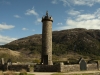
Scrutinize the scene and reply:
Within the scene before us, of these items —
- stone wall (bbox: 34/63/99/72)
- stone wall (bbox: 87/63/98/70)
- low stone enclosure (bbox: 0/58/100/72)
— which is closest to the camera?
stone wall (bbox: 34/63/99/72)

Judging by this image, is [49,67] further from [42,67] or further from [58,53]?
[58,53]

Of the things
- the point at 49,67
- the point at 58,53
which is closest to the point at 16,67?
the point at 49,67

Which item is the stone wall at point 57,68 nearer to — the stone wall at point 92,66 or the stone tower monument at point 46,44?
the stone wall at point 92,66

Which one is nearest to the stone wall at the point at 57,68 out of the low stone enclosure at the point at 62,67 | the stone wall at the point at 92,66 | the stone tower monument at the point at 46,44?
the low stone enclosure at the point at 62,67

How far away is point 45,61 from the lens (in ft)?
113

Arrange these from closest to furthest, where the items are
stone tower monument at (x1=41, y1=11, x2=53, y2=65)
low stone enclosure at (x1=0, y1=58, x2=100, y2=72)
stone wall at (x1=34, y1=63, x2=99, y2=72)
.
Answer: stone wall at (x1=34, y1=63, x2=99, y2=72)
low stone enclosure at (x1=0, y1=58, x2=100, y2=72)
stone tower monument at (x1=41, y1=11, x2=53, y2=65)

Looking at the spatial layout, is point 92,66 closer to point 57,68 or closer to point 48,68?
point 57,68

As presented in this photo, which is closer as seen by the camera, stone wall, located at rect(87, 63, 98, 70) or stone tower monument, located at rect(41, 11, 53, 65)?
stone wall, located at rect(87, 63, 98, 70)

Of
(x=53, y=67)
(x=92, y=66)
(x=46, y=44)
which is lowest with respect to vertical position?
(x=92, y=66)

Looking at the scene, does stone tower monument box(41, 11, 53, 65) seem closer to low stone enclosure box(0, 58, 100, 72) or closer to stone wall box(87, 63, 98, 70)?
low stone enclosure box(0, 58, 100, 72)

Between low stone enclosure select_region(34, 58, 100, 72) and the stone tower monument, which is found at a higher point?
the stone tower monument

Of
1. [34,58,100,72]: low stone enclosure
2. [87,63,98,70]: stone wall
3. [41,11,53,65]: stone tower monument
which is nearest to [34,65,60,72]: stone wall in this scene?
[34,58,100,72]: low stone enclosure

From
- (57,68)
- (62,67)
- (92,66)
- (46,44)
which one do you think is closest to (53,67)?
(57,68)

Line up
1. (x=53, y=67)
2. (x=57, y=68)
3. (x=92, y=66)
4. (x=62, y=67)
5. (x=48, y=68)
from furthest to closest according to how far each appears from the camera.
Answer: (x=92, y=66), (x=48, y=68), (x=53, y=67), (x=57, y=68), (x=62, y=67)
